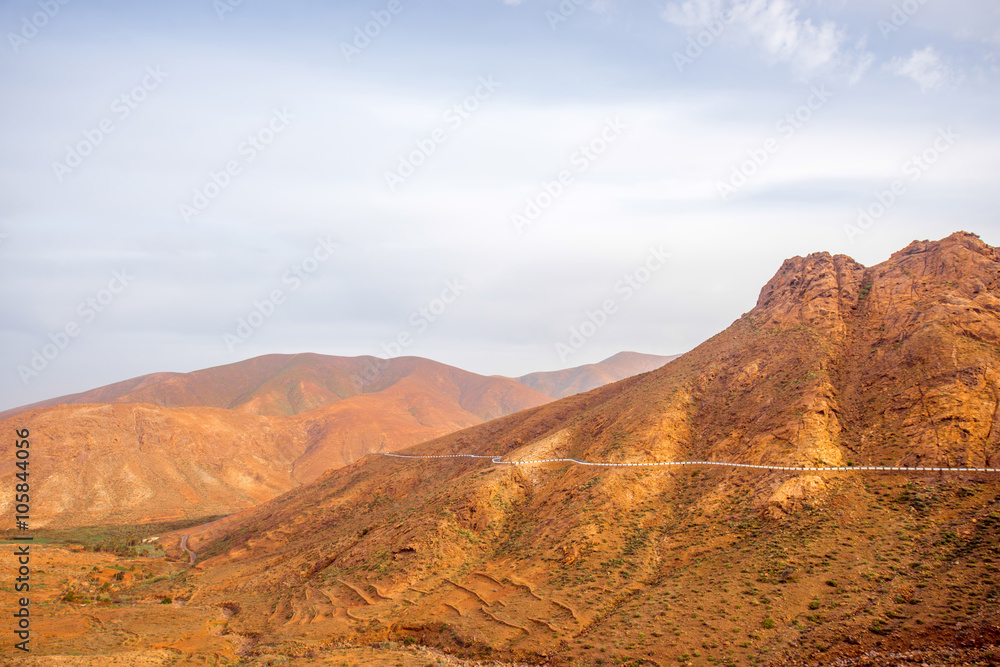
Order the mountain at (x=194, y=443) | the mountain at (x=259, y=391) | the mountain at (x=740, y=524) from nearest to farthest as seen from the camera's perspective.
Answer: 1. the mountain at (x=740, y=524)
2. the mountain at (x=194, y=443)
3. the mountain at (x=259, y=391)

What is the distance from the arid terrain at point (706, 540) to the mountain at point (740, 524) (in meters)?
0.12

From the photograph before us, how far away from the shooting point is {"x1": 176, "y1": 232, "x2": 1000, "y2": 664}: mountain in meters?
22.5

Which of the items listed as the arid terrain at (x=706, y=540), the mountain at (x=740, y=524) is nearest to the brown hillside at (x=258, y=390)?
the arid terrain at (x=706, y=540)

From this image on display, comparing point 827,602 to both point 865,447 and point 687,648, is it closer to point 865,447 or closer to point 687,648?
point 687,648

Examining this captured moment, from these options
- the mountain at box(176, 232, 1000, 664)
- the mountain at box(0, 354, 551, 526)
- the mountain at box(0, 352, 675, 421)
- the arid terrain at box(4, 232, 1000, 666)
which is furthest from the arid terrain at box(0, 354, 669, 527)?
the mountain at box(176, 232, 1000, 664)

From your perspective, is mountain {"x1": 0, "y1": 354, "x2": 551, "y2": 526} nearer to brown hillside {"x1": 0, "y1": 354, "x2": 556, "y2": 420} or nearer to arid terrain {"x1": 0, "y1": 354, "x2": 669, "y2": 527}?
arid terrain {"x1": 0, "y1": 354, "x2": 669, "y2": 527}

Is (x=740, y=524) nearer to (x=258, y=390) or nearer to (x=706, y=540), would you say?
(x=706, y=540)

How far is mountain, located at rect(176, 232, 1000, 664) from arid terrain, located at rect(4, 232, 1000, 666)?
0.12 m

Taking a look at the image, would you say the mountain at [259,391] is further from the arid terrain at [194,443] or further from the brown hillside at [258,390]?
the arid terrain at [194,443]

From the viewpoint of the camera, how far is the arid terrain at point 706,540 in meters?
22.7

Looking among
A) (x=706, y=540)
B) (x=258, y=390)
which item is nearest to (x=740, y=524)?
(x=706, y=540)

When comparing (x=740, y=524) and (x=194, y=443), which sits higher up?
(x=194, y=443)

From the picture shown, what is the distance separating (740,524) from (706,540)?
1899 mm

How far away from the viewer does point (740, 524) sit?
2916cm
